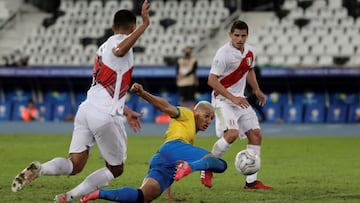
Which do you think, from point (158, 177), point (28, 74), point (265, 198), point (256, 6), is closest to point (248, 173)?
point (265, 198)

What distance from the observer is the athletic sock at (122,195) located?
962cm

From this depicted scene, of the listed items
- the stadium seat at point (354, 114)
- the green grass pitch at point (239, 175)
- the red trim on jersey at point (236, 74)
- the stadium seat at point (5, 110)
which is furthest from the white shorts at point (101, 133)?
the stadium seat at point (5, 110)

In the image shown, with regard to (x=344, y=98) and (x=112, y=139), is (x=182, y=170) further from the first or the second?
(x=344, y=98)

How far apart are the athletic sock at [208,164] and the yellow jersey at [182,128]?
58 cm

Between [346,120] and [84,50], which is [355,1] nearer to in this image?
[346,120]

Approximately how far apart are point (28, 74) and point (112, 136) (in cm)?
2528

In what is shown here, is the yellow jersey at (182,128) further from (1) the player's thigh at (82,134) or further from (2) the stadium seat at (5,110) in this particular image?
(2) the stadium seat at (5,110)

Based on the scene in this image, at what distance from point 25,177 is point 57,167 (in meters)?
0.44

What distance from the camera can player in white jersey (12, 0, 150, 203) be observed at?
9961mm

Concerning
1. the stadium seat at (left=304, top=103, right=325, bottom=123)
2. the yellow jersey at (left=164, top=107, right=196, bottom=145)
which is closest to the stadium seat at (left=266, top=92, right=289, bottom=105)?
the stadium seat at (left=304, top=103, right=325, bottom=123)

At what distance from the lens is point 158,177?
9984 millimetres

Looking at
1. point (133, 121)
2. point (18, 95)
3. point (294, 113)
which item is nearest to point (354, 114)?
point (294, 113)

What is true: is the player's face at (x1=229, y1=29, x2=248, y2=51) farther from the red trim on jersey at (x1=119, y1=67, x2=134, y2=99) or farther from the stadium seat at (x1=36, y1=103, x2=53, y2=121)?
the stadium seat at (x1=36, y1=103, x2=53, y2=121)

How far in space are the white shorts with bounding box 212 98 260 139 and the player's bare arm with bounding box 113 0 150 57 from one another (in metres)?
3.88
